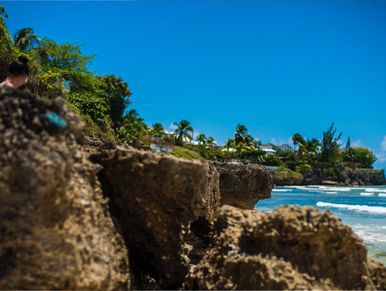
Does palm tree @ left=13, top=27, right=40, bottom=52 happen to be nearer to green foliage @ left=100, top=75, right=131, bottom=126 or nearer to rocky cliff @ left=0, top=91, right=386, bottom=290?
green foliage @ left=100, top=75, right=131, bottom=126

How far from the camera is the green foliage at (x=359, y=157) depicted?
107 m

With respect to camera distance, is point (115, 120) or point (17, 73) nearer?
point (17, 73)

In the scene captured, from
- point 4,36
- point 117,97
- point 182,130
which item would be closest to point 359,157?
point 182,130

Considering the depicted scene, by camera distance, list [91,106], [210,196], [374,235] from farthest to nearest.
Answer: [91,106] → [374,235] → [210,196]

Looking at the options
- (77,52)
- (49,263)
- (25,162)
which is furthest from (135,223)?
(77,52)

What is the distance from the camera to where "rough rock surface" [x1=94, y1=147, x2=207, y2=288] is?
3.61 m

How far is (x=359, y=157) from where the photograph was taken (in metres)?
108

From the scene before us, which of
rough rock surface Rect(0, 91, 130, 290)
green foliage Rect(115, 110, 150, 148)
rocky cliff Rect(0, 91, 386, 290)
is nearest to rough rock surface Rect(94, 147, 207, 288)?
rocky cliff Rect(0, 91, 386, 290)

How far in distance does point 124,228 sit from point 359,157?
11560 centimetres

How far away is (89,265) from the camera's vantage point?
282 centimetres

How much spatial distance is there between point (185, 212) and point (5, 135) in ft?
6.27

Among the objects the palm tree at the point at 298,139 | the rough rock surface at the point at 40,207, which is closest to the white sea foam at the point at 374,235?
the rough rock surface at the point at 40,207

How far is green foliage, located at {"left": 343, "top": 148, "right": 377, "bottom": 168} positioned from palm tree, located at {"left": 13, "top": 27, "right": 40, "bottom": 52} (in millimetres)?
92476

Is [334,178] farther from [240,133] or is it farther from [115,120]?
[115,120]
